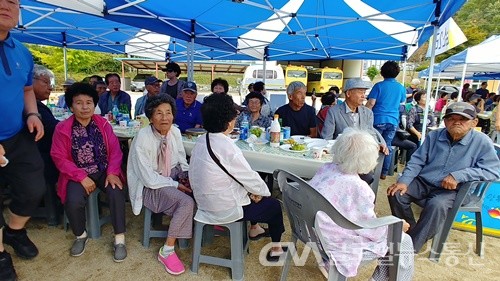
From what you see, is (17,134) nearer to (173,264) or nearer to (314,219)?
(173,264)

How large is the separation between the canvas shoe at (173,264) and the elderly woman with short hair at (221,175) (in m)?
0.40

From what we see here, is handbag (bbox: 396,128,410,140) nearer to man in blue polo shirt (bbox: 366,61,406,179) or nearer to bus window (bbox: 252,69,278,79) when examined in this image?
man in blue polo shirt (bbox: 366,61,406,179)

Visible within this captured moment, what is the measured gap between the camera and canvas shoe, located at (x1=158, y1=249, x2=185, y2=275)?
203cm

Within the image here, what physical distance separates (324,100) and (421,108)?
7.08ft

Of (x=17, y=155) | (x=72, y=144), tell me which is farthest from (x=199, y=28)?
(x=17, y=155)

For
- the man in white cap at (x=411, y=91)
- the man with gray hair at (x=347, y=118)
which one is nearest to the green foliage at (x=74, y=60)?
the man in white cap at (x=411, y=91)

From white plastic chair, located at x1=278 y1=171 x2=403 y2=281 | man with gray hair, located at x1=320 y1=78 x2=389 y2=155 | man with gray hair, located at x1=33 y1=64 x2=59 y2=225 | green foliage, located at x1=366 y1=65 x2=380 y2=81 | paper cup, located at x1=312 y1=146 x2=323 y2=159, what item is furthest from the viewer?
green foliage, located at x1=366 y1=65 x2=380 y2=81

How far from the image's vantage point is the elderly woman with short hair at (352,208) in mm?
1470

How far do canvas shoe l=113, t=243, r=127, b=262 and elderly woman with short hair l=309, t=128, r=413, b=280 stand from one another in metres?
1.56

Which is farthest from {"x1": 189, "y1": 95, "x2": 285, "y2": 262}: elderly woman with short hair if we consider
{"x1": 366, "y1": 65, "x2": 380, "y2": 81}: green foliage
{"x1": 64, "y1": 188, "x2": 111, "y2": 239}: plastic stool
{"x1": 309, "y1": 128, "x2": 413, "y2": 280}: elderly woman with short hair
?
{"x1": 366, "y1": 65, "x2": 380, "y2": 81}: green foliage

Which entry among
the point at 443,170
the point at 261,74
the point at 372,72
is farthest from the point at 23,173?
the point at 372,72

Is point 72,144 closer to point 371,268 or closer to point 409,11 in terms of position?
point 371,268

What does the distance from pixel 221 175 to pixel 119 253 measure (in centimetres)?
110

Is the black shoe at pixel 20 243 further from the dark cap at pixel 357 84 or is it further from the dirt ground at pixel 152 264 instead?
the dark cap at pixel 357 84
